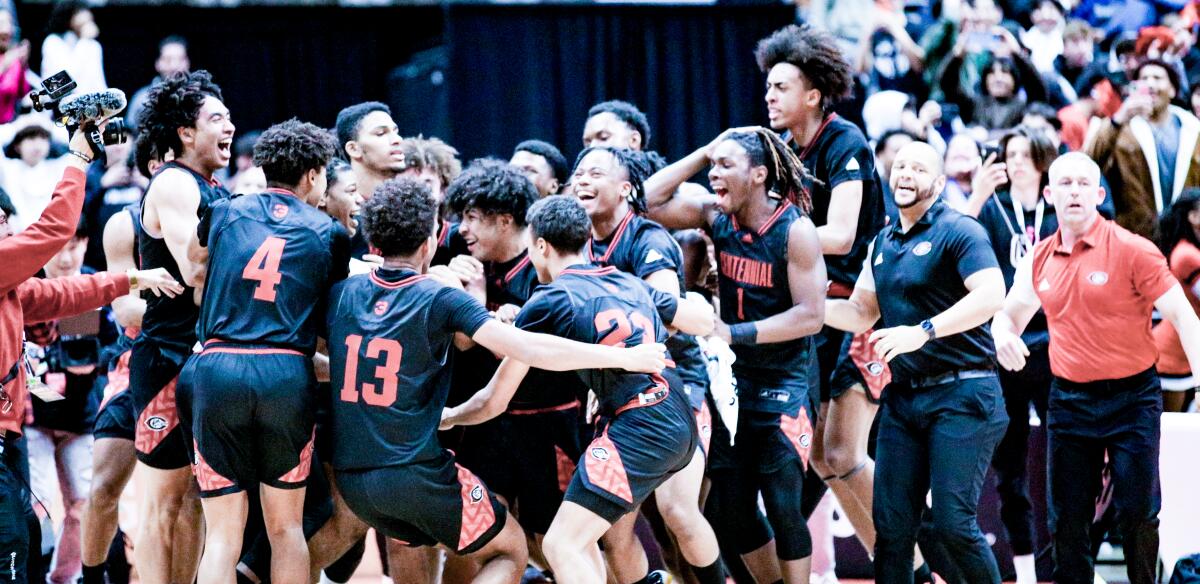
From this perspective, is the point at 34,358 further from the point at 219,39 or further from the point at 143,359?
the point at 219,39

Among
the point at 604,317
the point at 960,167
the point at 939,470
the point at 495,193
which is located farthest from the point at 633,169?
the point at 960,167

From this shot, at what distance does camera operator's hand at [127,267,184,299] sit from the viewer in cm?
557

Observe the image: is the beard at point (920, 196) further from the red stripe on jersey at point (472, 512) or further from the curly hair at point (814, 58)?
the red stripe on jersey at point (472, 512)

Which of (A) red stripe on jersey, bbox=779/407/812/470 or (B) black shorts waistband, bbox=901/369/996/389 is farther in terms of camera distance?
(A) red stripe on jersey, bbox=779/407/812/470

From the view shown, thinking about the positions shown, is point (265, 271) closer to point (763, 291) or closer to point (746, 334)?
point (746, 334)

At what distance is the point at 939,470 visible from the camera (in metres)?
5.78

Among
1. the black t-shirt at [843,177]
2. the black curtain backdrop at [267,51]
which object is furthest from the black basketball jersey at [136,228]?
the black curtain backdrop at [267,51]

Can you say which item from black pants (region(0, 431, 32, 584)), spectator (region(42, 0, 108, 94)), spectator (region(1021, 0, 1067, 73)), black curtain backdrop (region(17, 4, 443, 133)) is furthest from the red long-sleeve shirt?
spectator (region(1021, 0, 1067, 73))

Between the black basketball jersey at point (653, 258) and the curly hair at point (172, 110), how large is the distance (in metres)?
1.85

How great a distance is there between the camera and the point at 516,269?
6.32 meters

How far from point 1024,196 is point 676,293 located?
9.92ft

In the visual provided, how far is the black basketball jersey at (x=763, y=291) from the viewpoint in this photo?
6363 mm

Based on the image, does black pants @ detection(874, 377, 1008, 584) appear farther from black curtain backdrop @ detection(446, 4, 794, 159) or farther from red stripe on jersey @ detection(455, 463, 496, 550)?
black curtain backdrop @ detection(446, 4, 794, 159)

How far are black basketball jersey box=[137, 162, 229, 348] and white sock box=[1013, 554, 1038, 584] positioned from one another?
14.2 ft
